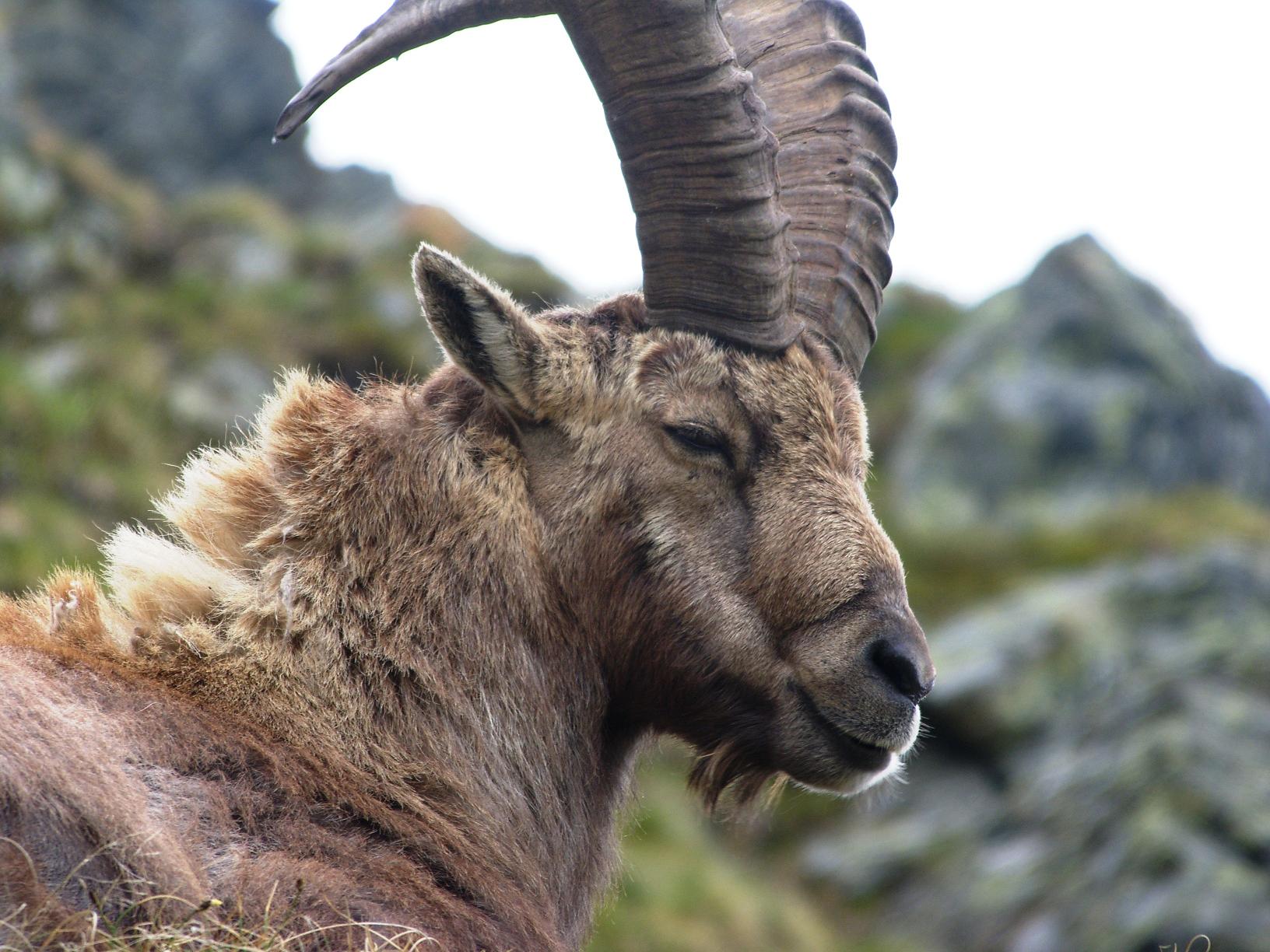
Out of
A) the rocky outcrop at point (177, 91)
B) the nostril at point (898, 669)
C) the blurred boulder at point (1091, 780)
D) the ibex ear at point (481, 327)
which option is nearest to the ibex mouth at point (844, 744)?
the nostril at point (898, 669)

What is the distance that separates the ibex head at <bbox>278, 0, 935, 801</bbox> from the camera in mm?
4418

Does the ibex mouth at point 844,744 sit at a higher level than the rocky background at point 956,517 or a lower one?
higher

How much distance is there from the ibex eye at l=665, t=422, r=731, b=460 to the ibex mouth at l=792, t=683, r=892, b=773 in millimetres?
910

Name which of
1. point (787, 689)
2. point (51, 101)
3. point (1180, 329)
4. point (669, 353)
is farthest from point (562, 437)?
point (51, 101)

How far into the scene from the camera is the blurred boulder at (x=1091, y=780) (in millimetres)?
11031

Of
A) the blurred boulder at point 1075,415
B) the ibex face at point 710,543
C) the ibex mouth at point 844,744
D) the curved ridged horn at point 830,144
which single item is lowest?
the blurred boulder at point 1075,415

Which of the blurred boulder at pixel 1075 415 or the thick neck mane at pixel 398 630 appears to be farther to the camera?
the blurred boulder at pixel 1075 415

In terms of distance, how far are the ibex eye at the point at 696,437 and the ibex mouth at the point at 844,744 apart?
35.8 inches

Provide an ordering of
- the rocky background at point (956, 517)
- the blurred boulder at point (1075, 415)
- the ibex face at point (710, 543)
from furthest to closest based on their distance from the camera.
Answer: the blurred boulder at point (1075, 415)
the rocky background at point (956, 517)
the ibex face at point (710, 543)

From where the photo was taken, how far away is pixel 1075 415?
73.0 ft

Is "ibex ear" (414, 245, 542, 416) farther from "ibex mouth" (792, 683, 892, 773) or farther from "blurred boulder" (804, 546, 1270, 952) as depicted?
"blurred boulder" (804, 546, 1270, 952)

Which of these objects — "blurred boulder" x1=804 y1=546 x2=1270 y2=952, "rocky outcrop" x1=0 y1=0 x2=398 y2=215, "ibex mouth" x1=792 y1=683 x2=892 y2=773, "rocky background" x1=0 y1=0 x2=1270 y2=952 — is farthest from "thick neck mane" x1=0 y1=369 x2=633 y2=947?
"rocky outcrop" x1=0 y1=0 x2=398 y2=215

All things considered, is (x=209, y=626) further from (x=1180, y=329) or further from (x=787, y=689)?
(x=1180, y=329)

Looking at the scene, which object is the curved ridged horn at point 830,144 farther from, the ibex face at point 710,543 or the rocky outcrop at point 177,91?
the rocky outcrop at point 177,91
